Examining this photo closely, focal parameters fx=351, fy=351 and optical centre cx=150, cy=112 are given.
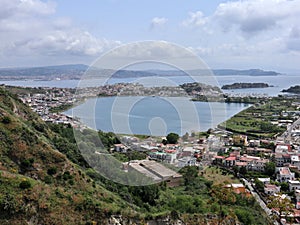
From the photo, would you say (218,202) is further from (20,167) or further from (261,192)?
(20,167)

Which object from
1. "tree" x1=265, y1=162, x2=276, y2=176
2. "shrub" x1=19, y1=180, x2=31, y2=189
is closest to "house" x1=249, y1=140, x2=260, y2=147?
"tree" x1=265, y1=162, x2=276, y2=176

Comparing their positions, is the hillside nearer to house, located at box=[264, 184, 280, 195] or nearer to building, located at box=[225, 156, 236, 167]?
house, located at box=[264, 184, 280, 195]

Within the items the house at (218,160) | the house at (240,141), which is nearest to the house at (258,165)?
the house at (218,160)

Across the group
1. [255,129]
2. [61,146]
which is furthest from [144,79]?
[255,129]

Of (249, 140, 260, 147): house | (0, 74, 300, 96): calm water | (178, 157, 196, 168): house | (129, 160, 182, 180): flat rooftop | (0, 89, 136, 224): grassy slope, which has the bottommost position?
(249, 140, 260, 147): house

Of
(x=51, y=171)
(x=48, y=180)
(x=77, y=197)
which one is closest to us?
(x=77, y=197)

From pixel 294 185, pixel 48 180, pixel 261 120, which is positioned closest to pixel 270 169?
pixel 294 185

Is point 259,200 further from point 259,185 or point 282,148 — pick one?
point 282,148
